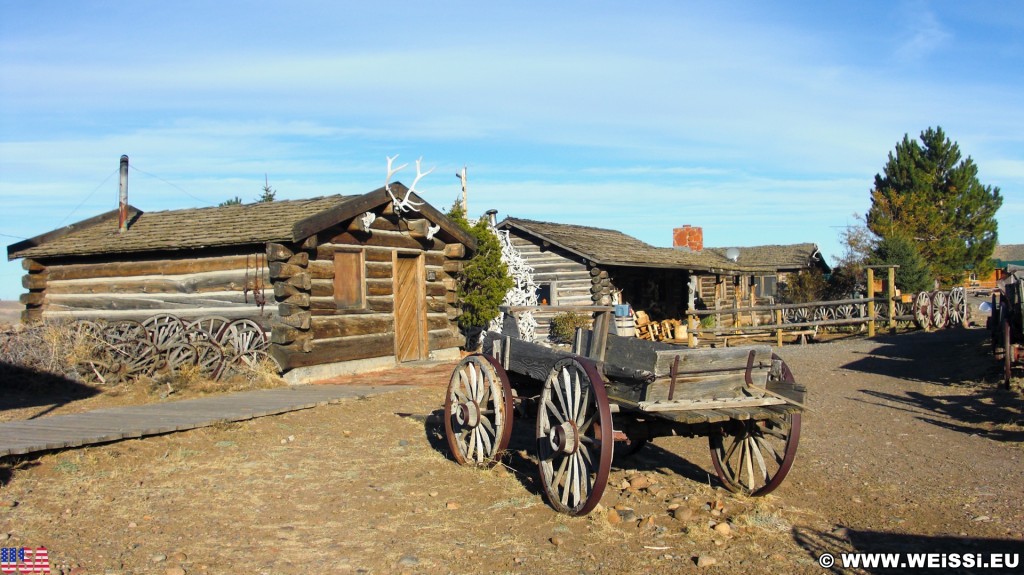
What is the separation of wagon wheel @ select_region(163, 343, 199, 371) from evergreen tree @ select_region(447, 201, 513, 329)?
7.20 m

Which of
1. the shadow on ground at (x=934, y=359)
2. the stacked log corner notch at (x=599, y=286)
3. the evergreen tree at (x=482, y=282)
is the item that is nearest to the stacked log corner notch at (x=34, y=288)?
the evergreen tree at (x=482, y=282)

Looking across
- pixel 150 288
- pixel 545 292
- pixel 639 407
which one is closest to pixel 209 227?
pixel 150 288

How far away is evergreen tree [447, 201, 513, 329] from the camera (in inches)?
724

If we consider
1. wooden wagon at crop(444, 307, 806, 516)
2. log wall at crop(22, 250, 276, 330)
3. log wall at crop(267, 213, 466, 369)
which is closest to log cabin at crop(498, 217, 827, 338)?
log wall at crop(267, 213, 466, 369)

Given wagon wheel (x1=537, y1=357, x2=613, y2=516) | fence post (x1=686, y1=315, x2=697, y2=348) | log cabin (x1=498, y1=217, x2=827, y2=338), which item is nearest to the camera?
wagon wheel (x1=537, y1=357, x2=613, y2=516)

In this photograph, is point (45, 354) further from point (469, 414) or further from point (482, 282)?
point (482, 282)

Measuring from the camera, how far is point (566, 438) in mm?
5676

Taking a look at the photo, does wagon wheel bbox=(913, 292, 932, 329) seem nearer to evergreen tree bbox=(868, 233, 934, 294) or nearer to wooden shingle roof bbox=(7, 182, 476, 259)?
evergreen tree bbox=(868, 233, 934, 294)

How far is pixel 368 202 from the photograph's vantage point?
1362 cm

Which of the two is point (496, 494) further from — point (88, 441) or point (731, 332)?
point (731, 332)

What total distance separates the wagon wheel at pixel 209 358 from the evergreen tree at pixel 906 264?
2942cm

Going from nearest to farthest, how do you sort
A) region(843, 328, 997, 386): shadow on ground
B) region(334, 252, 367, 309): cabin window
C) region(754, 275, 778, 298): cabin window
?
region(334, 252, 367, 309): cabin window, region(843, 328, 997, 386): shadow on ground, region(754, 275, 778, 298): cabin window

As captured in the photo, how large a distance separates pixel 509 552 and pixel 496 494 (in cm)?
136

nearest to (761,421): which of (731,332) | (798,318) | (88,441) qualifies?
(88,441)
